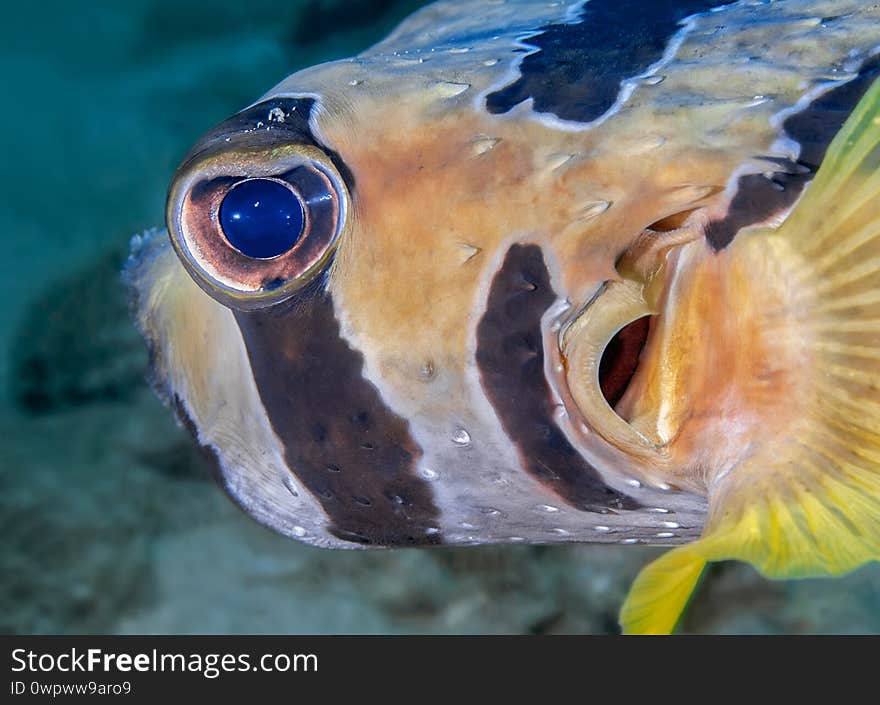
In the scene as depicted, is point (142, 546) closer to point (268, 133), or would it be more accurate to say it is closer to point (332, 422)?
point (332, 422)

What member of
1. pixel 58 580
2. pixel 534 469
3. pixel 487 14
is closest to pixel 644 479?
pixel 534 469

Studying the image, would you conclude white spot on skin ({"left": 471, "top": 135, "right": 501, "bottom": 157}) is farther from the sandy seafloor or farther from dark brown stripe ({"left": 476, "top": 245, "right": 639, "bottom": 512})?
the sandy seafloor

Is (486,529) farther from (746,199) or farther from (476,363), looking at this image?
(746,199)

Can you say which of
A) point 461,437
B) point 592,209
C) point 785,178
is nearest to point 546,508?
point 461,437

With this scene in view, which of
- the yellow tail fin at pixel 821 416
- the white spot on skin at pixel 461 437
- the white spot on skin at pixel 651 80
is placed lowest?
the yellow tail fin at pixel 821 416

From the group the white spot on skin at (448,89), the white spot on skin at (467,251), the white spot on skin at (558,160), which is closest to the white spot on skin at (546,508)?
the white spot on skin at (467,251)

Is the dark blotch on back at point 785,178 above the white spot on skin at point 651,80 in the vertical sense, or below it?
below

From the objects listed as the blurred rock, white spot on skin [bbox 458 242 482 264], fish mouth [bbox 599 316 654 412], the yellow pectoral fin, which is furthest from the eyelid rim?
the blurred rock

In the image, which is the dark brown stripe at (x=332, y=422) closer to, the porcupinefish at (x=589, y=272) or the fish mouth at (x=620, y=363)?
the porcupinefish at (x=589, y=272)
